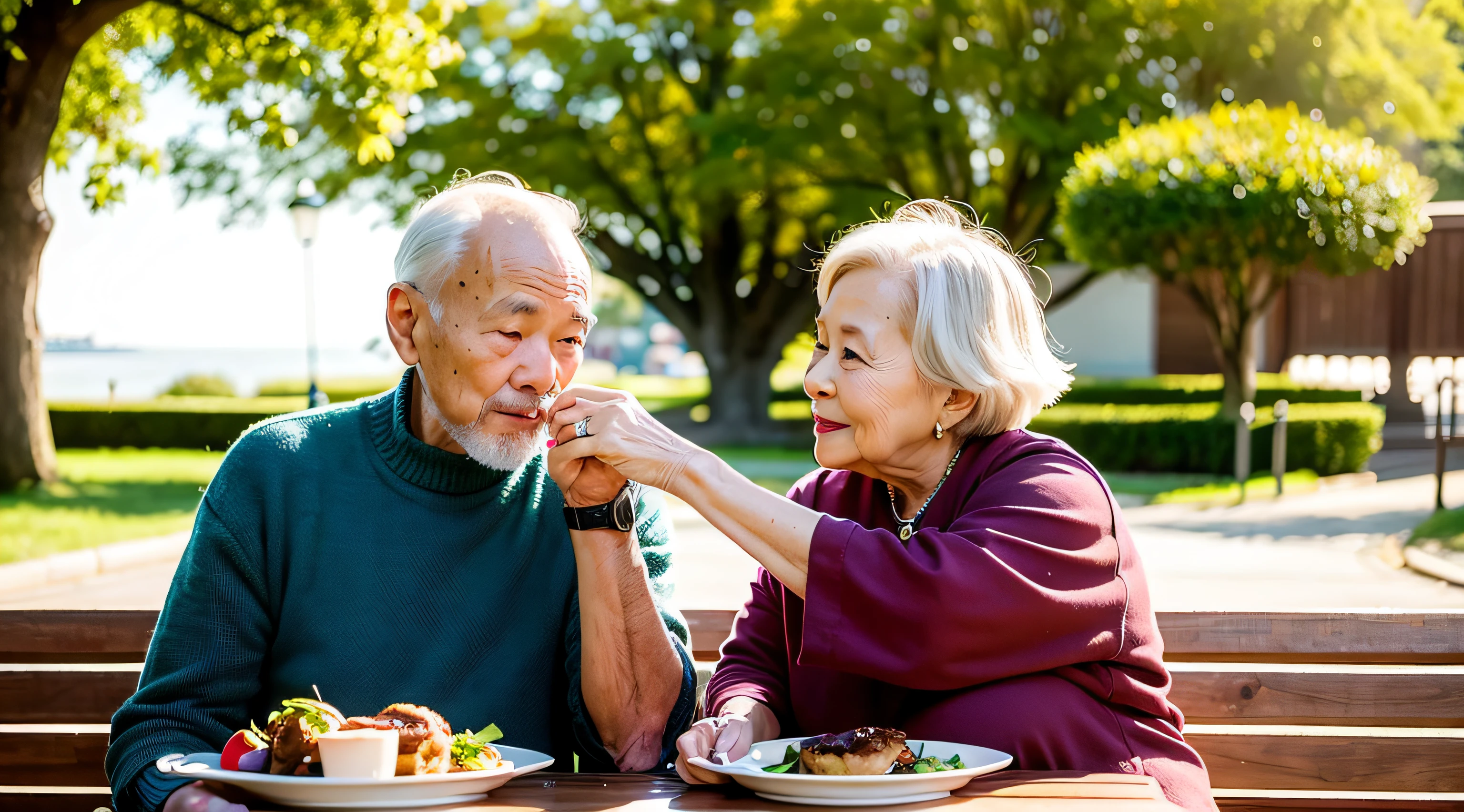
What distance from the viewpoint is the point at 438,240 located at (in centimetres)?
255

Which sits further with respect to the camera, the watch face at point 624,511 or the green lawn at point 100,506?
the green lawn at point 100,506

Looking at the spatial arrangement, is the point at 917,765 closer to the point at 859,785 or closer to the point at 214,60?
the point at 859,785

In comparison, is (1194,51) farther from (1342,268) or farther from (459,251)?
(459,251)

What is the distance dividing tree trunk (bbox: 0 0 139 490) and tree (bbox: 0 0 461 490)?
1 centimetres

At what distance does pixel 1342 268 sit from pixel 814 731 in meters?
16.6

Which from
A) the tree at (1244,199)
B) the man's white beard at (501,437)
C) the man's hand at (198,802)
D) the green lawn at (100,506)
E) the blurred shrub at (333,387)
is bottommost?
the green lawn at (100,506)

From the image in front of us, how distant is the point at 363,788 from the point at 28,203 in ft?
42.2

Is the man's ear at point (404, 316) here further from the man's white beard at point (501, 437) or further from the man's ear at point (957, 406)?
the man's ear at point (957, 406)

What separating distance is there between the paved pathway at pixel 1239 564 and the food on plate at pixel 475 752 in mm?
3949

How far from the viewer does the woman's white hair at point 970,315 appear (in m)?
2.40

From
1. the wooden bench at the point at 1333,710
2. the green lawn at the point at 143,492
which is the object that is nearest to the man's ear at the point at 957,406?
the wooden bench at the point at 1333,710

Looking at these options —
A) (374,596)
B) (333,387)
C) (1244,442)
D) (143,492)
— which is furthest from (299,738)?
(333,387)

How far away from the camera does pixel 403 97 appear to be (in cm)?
1174

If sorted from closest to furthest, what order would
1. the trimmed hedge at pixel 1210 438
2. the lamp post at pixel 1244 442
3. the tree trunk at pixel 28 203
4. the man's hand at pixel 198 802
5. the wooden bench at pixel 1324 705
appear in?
the man's hand at pixel 198 802 < the wooden bench at pixel 1324 705 < the tree trunk at pixel 28 203 < the lamp post at pixel 1244 442 < the trimmed hedge at pixel 1210 438
